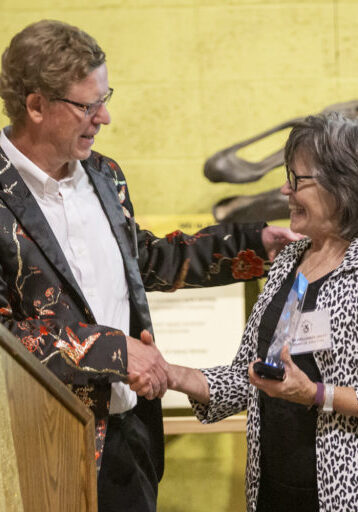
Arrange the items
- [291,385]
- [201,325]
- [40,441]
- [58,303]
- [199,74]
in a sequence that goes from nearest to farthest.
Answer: [40,441], [291,385], [58,303], [201,325], [199,74]

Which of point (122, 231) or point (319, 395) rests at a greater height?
point (122, 231)

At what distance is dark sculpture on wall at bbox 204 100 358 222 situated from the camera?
119 inches

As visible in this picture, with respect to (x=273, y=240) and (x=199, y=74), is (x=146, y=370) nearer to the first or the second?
(x=273, y=240)

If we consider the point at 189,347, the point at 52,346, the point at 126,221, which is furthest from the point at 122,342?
the point at 189,347

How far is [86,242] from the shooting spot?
1926 millimetres

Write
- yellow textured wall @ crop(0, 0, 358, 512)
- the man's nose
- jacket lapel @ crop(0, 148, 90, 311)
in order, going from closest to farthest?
jacket lapel @ crop(0, 148, 90, 311) < the man's nose < yellow textured wall @ crop(0, 0, 358, 512)

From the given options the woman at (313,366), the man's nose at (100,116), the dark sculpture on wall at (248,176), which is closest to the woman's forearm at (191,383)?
the woman at (313,366)

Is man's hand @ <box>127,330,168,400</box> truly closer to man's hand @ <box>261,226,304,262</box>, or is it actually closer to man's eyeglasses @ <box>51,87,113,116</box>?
man's hand @ <box>261,226,304,262</box>

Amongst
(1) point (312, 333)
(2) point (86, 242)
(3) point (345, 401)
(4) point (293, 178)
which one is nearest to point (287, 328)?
(1) point (312, 333)

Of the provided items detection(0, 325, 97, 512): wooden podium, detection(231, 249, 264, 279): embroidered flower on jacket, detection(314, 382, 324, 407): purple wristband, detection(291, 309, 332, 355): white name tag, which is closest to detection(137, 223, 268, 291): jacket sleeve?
detection(231, 249, 264, 279): embroidered flower on jacket

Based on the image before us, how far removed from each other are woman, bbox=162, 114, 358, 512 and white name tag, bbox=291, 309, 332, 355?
17 millimetres

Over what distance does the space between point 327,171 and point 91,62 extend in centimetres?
67

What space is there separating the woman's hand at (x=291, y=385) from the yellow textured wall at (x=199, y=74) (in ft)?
5.14

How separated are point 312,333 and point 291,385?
13 centimetres
